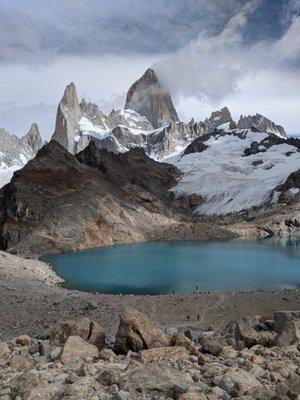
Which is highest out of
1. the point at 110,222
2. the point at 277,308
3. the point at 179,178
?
the point at 179,178

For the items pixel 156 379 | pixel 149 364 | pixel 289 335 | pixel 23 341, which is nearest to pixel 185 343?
pixel 149 364

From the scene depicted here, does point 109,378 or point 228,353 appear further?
point 228,353

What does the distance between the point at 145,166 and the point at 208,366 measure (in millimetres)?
166135

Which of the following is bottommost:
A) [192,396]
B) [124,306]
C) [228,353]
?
[124,306]

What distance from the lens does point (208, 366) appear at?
1304 centimetres

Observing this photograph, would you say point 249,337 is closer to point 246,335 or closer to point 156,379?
point 246,335

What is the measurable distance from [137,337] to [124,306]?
17.2 m

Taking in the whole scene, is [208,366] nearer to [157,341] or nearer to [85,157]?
[157,341]

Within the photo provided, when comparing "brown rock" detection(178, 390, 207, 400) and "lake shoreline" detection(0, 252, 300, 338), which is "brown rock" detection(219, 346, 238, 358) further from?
"lake shoreline" detection(0, 252, 300, 338)

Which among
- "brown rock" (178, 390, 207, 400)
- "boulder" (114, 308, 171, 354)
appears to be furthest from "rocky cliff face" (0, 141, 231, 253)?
"brown rock" (178, 390, 207, 400)

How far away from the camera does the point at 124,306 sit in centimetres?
3272

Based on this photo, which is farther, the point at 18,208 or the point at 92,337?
the point at 18,208

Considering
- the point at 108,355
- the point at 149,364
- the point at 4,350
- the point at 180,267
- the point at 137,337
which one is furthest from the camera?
the point at 180,267

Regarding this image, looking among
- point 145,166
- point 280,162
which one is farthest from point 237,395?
point 280,162
